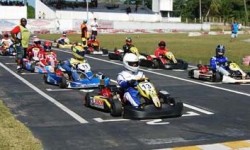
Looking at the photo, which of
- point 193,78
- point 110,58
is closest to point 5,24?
point 110,58

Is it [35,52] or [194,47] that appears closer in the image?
[35,52]

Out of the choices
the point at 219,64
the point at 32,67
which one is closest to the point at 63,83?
the point at 32,67

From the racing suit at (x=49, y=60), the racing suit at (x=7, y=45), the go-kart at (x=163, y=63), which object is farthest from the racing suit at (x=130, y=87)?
the racing suit at (x=7, y=45)

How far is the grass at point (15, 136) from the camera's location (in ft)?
21.0

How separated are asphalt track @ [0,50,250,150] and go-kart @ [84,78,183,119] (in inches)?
5.7

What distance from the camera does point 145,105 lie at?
8.37 m

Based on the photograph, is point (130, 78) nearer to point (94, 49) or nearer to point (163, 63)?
point (163, 63)

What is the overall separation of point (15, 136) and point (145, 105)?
2405 mm

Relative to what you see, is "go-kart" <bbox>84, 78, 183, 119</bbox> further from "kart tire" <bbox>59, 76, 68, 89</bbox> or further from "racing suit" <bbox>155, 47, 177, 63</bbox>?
Result: "racing suit" <bbox>155, 47, 177, 63</bbox>

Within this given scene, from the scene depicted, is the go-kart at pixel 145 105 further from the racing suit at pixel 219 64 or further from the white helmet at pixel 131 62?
the racing suit at pixel 219 64

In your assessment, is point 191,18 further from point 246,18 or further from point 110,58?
point 110,58

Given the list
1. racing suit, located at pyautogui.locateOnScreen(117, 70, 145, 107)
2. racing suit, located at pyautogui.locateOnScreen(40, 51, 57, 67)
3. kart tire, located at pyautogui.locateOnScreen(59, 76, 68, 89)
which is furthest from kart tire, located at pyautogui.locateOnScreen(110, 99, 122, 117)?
racing suit, located at pyautogui.locateOnScreen(40, 51, 57, 67)

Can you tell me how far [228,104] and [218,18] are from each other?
265 feet

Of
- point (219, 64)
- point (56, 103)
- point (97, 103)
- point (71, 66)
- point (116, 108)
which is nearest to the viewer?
point (116, 108)
